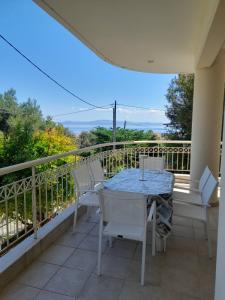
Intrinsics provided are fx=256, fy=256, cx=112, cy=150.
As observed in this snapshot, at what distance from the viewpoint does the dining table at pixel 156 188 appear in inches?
101

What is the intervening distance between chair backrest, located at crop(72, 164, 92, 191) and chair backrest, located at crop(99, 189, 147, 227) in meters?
0.99

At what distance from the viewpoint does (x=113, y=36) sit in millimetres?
3410

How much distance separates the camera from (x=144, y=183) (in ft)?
9.84

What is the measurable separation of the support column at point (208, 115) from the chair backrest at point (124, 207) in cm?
249

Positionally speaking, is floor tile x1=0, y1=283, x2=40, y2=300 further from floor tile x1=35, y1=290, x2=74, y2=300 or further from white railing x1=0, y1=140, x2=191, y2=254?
white railing x1=0, y1=140, x2=191, y2=254

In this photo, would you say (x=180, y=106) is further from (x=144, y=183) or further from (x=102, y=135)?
(x=144, y=183)

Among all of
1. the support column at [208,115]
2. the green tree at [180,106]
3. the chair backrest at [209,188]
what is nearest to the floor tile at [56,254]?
the chair backrest at [209,188]

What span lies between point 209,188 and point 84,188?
1511 millimetres

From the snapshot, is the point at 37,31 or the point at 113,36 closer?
the point at 113,36

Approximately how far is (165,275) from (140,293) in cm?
35

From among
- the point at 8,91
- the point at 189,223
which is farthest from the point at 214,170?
the point at 8,91

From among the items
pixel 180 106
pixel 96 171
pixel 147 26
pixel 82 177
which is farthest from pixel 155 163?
pixel 180 106

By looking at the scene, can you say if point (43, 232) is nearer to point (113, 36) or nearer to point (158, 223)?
point (158, 223)

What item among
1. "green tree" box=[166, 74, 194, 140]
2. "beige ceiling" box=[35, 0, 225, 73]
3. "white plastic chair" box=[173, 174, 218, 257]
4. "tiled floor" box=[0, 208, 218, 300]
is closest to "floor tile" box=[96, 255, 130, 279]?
"tiled floor" box=[0, 208, 218, 300]
